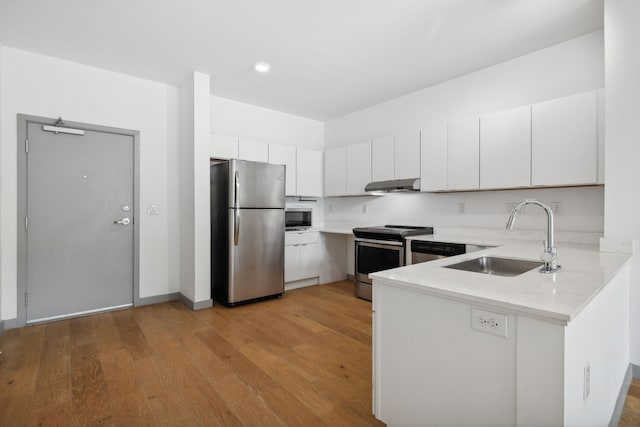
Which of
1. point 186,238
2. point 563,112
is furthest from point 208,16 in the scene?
point 563,112

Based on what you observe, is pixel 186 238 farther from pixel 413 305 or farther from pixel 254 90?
pixel 413 305

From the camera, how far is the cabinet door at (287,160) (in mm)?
4570

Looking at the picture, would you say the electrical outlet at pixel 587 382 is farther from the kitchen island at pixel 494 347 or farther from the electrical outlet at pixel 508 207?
the electrical outlet at pixel 508 207

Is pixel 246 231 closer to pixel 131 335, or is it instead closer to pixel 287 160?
pixel 287 160

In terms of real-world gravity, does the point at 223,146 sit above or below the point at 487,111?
below

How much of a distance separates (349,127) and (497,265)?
3.55m

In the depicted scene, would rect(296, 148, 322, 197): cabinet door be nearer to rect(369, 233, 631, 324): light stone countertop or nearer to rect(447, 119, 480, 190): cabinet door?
rect(447, 119, 480, 190): cabinet door

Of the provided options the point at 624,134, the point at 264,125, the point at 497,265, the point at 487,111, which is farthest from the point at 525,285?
the point at 264,125

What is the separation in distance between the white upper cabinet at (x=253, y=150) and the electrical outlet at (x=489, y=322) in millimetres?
3652

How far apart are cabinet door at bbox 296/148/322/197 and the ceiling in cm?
129

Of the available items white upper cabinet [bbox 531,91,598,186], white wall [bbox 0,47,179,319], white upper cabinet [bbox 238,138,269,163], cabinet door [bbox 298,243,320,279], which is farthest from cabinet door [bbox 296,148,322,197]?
white upper cabinet [bbox 531,91,598,186]

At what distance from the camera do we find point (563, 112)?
2713mm

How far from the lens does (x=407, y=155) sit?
3.92 m

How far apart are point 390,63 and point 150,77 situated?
2.72 meters
